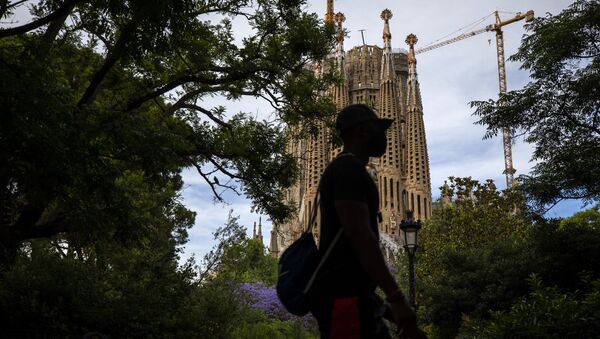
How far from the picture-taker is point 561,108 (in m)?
11.7

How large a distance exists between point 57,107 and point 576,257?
10.1m

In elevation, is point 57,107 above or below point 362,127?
above

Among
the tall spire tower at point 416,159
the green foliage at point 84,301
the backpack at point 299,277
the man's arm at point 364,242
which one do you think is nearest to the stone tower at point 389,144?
the tall spire tower at point 416,159

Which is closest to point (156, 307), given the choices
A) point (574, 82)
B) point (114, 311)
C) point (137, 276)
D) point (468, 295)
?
point (114, 311)

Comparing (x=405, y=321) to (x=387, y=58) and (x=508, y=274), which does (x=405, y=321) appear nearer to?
(x=508, y=274)

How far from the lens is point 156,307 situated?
10586 mm

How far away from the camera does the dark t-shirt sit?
2.25 m

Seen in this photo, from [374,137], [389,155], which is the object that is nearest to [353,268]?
[374,137]

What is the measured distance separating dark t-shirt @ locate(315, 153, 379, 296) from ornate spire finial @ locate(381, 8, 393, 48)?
70.4 metres

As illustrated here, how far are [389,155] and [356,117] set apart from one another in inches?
2481

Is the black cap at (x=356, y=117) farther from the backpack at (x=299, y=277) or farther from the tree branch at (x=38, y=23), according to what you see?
the tree branch at (x=38, y=23)

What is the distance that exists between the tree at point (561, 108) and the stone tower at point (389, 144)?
4541 cm

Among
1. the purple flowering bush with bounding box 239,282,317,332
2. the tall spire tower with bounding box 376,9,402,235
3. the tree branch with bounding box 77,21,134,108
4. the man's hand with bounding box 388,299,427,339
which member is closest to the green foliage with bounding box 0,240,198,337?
the tree branch with bounding box 77,21,134,108

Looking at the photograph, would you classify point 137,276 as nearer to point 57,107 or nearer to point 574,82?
point 57,107
